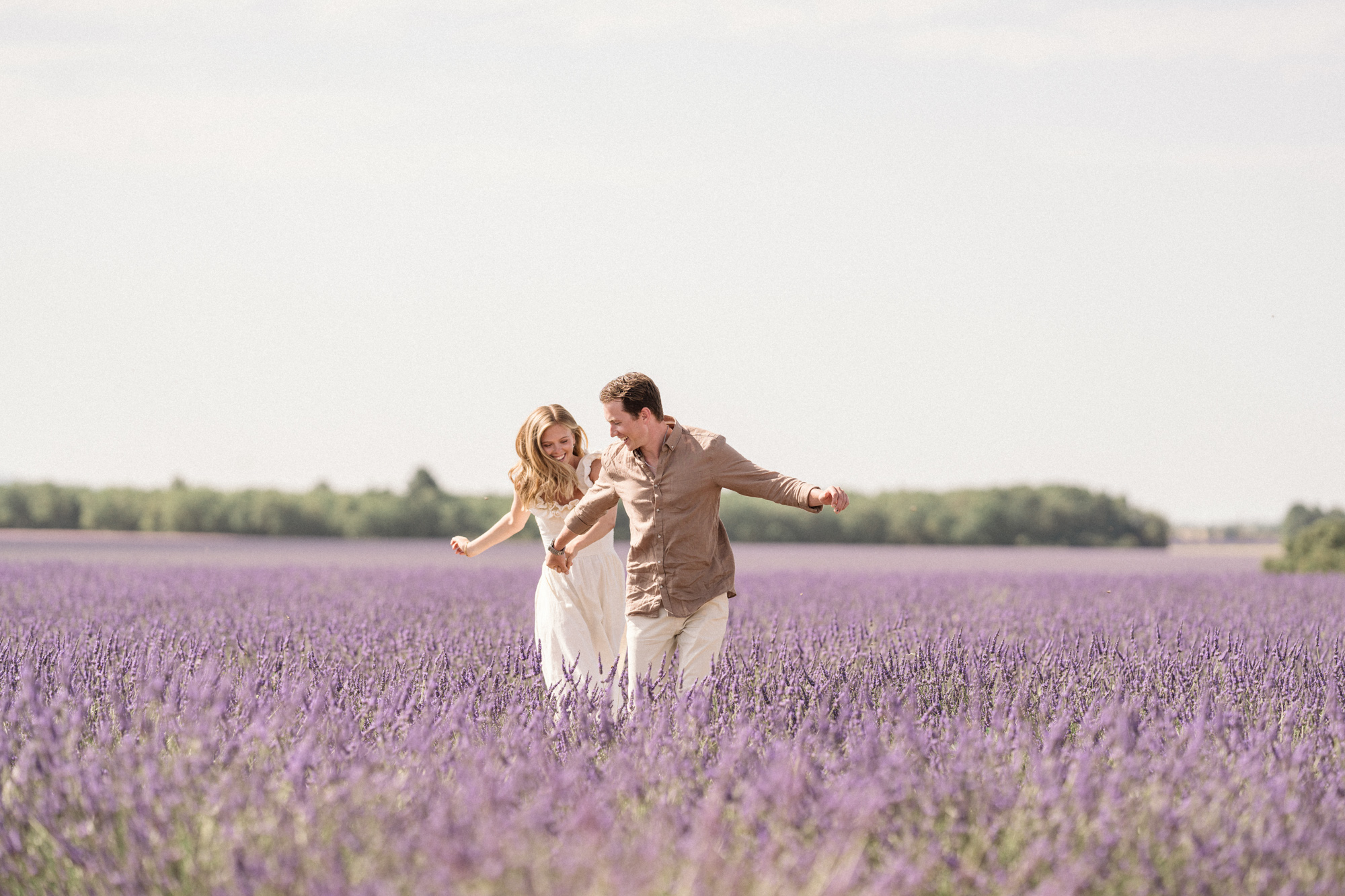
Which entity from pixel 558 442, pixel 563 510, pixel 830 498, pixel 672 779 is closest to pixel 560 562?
pixel 563 510

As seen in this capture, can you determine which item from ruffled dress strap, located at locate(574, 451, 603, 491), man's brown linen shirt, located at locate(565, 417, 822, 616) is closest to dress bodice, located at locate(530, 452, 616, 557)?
ruffled dress strap, located at locate(574, 451, 603, 491)

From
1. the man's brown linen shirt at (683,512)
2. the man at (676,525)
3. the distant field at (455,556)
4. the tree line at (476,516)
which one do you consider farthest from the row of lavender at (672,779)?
the tree line at (476,516)

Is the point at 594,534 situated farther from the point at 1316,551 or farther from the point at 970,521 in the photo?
the point at 970,521

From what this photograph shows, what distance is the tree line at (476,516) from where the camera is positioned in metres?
28.1

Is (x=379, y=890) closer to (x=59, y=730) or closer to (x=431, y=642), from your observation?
(x=59, y=730)

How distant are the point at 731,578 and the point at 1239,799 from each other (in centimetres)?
173

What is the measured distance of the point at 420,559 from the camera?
15430mm

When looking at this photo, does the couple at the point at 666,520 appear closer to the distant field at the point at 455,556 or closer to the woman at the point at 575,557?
the woman at the point at 575,557

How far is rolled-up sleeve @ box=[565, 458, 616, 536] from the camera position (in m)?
3.88

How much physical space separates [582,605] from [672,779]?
2.03 metres

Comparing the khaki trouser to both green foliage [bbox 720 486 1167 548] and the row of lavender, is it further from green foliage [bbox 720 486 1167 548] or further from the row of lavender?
green foliage [bbox 720 486 1167 548]

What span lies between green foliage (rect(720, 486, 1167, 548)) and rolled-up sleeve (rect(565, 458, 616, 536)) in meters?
23.9

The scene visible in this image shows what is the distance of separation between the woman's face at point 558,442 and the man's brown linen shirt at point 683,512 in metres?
0.53

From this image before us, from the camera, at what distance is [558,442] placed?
4.22m
